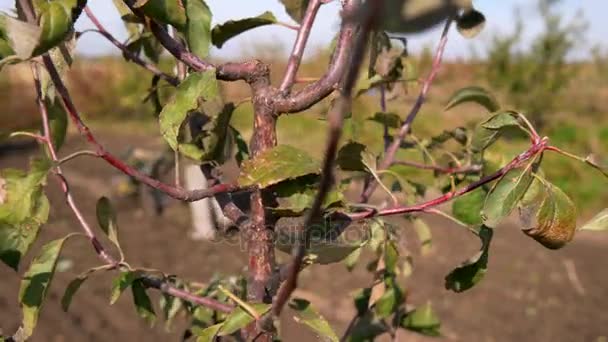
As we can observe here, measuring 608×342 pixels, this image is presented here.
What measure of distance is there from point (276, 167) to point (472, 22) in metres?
0.50

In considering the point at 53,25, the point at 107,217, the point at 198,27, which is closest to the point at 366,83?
the point at 198,27

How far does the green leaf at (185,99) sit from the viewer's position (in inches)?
28.6

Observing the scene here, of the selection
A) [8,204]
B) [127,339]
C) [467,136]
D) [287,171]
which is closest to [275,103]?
[287,171]

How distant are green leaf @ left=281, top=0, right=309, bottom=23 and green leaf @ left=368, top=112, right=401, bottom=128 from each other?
250 millimetres

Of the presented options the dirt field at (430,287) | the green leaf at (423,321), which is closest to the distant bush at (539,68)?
the dirt field at (430,287)

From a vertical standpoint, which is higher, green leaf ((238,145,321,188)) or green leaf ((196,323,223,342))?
green leaf ((238,145,321,188))

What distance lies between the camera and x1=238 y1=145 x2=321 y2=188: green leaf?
2.30 ft

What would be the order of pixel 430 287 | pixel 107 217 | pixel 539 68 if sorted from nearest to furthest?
pixel 107 217 < pixel 430 287 < pixel 539 68

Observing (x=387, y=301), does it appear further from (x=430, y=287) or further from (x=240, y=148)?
(x=430, y=287)

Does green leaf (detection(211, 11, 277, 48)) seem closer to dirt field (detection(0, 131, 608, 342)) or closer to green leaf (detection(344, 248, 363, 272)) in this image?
green leaf (detection(344, 248, 363, 272))

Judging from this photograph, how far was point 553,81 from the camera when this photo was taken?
394 inches

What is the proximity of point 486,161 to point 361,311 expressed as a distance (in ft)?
1.39

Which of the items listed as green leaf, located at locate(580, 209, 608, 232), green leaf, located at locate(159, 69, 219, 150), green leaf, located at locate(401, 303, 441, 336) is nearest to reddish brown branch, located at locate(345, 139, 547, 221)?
green leaf, located at locate(580, 209, 608, 232)

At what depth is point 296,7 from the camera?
0.96m
